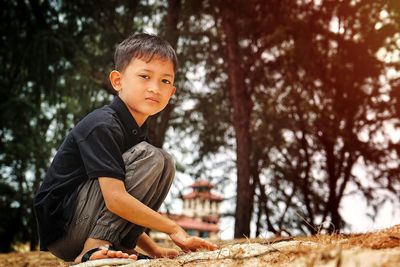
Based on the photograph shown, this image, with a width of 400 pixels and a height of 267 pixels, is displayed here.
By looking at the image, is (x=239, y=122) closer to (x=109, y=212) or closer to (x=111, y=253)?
(x=109, y=212)

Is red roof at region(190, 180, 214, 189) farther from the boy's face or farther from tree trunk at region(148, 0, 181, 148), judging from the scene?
the boy's face

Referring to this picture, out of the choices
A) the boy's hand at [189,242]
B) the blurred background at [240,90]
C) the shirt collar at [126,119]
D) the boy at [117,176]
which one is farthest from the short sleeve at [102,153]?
the blurred background at [240,90]

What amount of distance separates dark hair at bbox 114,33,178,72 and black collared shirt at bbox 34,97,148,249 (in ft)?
0.84

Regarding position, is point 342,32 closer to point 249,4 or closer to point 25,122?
point 249,4

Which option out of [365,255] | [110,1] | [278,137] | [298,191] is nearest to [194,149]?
[278,137]

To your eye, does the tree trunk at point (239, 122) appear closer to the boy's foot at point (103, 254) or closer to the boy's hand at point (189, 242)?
the boy's hand at point (189, 242)

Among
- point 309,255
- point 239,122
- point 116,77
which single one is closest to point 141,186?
point 116,77

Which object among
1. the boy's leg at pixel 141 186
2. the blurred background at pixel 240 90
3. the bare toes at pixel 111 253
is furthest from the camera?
the blurred background at pixel 240 90

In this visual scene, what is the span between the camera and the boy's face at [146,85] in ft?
8.23

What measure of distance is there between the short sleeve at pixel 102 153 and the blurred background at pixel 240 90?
5431mm

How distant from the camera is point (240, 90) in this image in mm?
8875

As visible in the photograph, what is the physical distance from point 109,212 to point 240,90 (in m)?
6.72

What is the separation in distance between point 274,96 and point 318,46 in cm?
169

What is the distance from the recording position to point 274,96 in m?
11.4
